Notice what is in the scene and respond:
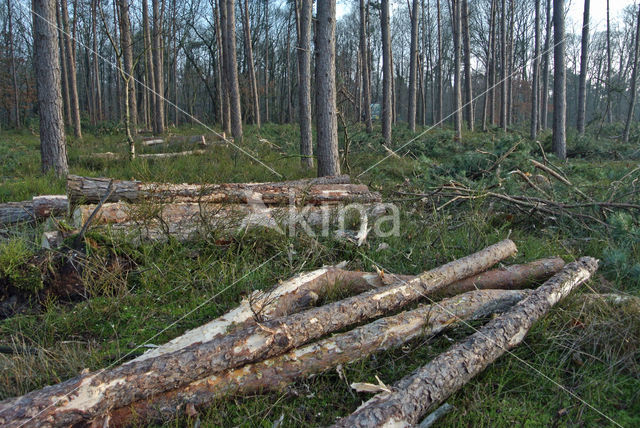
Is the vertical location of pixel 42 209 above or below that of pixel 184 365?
above

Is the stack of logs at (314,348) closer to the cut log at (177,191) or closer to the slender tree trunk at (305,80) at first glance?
the cut log at (177,191)

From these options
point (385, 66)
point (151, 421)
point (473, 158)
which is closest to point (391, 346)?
point (151, 421)

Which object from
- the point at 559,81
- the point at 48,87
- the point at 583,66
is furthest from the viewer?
the point at 583,66

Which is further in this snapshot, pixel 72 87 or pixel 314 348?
pixel 72 87

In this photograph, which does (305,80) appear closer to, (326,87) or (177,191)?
(326,87)

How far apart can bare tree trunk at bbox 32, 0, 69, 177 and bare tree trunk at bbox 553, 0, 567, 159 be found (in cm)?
1141

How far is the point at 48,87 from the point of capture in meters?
7.82

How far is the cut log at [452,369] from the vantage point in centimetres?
200

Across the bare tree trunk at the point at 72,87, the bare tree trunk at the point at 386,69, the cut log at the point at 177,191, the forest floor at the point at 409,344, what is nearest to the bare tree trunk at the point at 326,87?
the forest floor at the point at 409,344

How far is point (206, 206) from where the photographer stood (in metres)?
4.44

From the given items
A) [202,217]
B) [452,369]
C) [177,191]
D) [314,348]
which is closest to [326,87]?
[177,191]

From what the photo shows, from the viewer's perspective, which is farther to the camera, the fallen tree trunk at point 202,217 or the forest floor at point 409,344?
the fallen tree trunk at point 202,217

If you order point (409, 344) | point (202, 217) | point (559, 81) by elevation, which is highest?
point (559, 81)

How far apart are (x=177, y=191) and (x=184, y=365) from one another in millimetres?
2768
